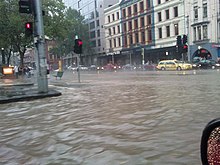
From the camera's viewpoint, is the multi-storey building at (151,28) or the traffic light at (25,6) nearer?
the traffic light at (25,6)

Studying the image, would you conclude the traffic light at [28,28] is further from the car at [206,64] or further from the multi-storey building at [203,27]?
the multi-storey building at [203,27]

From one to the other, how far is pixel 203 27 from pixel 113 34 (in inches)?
1123

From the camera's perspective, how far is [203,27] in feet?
150

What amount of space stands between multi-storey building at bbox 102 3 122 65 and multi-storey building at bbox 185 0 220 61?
22.4 m

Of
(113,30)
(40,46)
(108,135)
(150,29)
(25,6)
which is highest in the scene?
(113,30)

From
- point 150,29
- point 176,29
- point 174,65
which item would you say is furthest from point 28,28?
point 150,29

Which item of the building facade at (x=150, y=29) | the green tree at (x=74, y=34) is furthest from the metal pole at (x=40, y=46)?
the green tree at (x=74, y=34)

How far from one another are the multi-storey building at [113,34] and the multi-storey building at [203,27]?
73.5ft

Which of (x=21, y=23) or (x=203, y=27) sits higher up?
(x=203, y=27)

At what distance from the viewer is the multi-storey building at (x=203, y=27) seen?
44.0 m

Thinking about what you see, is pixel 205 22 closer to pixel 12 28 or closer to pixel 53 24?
pixel 53 24

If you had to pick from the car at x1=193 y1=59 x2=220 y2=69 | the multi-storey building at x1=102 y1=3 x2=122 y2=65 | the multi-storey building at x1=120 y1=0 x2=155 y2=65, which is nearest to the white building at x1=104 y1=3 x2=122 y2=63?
the multi-storey building at x1=102 y1=3 x2=122 y2=65

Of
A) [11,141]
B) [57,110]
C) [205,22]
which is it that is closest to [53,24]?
[205,22]

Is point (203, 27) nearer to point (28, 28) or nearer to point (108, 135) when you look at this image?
point (28, 28)
